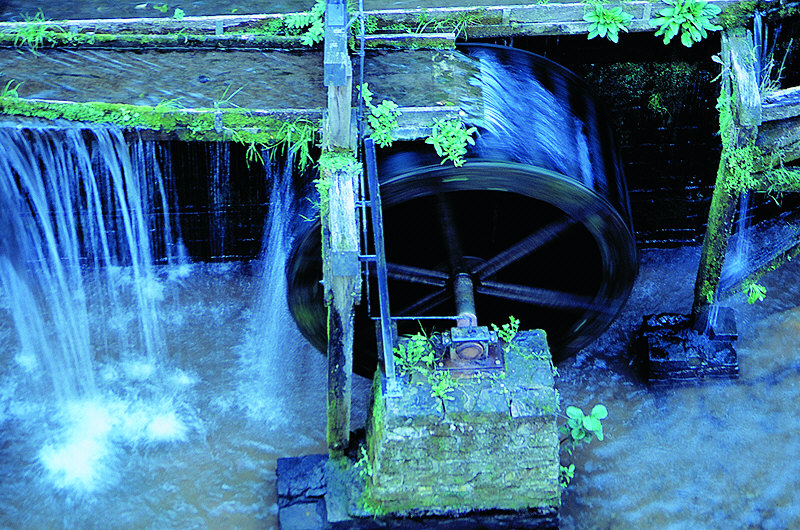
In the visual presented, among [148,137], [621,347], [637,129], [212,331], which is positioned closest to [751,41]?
[637,129]

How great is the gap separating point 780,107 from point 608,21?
43.3 inches

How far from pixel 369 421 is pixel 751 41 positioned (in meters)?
3.08

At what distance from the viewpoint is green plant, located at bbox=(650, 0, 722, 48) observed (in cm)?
486

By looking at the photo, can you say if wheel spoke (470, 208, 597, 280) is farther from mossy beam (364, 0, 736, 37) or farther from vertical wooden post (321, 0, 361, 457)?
vertical wooden post (321, 0, 361, 457)

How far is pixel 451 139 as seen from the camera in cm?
439

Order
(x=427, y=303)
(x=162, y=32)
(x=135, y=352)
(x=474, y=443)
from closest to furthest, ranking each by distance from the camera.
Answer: (x=474, y=443) → (x=162, y=32) → (x=427, y=303) → (x=135, y=352)

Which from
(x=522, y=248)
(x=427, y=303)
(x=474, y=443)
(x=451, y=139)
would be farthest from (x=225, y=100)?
(x=474, y=443)

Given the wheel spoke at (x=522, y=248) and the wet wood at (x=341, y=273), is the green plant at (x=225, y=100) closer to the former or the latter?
the wet wood at (x=341, y=273)

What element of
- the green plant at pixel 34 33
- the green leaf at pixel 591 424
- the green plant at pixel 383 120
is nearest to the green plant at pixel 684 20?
the green plant at pixel 383 120

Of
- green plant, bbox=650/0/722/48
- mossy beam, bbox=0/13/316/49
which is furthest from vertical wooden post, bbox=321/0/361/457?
green plant, bbox=650/0/722/48

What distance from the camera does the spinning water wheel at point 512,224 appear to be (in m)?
4.53

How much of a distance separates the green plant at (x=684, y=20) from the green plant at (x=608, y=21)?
0.58ft

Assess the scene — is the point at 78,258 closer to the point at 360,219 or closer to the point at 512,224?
the point at 360,219

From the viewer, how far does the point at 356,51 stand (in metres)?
4.76
